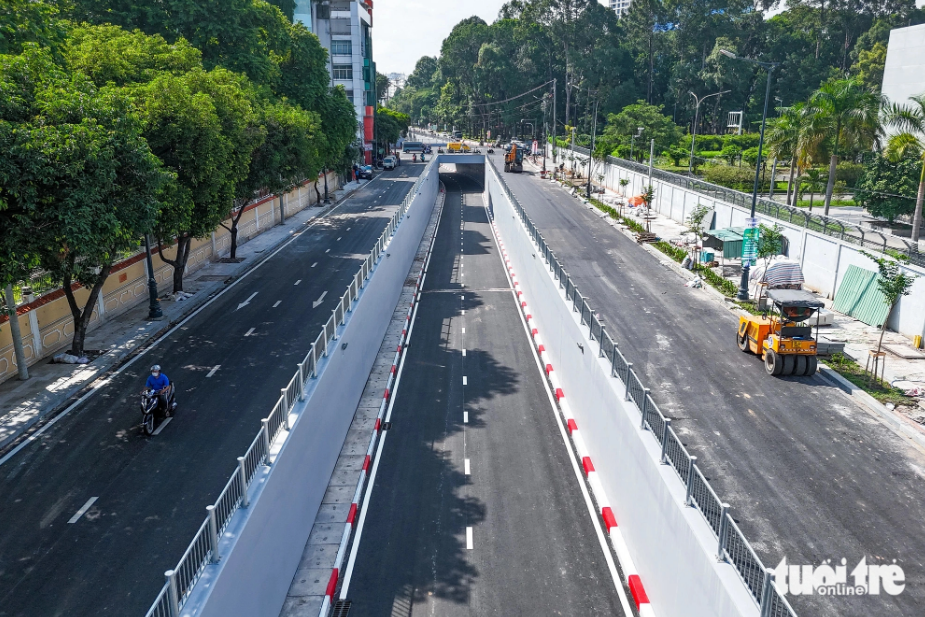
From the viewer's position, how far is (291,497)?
44.5 feet

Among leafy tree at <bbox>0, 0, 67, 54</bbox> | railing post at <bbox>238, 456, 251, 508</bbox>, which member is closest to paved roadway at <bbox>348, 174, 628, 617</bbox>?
railing post at <bbox>238, 456, 251, 508</bbox>

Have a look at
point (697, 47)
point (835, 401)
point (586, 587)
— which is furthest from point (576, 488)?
point (697, 47)

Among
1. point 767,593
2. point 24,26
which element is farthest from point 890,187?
point 24,26

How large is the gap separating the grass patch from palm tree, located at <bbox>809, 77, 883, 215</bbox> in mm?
20288

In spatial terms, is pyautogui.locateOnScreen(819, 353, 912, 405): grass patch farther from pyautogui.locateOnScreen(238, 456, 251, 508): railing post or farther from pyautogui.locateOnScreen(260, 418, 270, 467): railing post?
pyautogui.locateOnScreen(238, 456, 251, 508): railing post

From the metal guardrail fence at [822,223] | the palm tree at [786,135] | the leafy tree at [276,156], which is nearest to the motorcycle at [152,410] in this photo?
the leafy tree at [276,156]

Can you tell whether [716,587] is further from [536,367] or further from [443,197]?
[443,197]

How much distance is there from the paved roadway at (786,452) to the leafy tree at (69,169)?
16.5 m

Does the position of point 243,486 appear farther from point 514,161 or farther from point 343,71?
point 343,71

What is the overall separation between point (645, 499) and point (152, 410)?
12.9m

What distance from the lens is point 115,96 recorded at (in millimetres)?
19750

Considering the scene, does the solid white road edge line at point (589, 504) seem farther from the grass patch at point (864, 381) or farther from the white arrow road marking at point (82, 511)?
the white arrow road marking at point (82, 511)

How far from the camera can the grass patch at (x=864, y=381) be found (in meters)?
A: 20.1

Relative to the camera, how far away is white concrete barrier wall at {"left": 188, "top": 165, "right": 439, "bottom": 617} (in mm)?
10070
